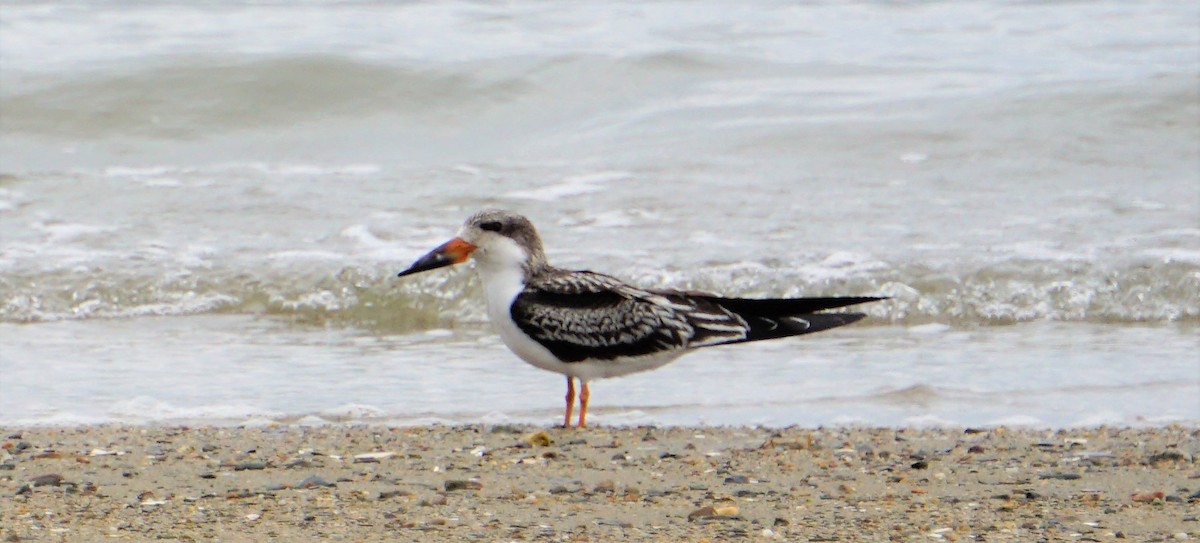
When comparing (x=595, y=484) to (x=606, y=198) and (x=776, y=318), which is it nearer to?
(x=776, y=318)

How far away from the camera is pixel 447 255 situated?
218 inches

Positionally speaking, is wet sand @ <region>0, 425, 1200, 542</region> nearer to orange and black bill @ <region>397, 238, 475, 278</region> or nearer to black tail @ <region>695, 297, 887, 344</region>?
black tail @ <region>695, 297, 887, 344</region>

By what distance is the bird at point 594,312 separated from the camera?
5422 millimetres

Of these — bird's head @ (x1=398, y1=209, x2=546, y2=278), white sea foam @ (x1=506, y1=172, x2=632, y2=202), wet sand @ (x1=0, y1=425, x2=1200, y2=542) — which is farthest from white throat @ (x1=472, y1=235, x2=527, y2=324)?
white sea foam @ (x1=506, y1=172, x2=632, y2=202)

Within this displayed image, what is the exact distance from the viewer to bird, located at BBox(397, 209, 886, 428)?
5422 millimetres

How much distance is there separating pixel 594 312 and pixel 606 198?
4622 mm

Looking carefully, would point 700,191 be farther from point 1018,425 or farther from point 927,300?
point 1018,425

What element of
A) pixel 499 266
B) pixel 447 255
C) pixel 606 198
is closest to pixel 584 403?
pixel 499 266

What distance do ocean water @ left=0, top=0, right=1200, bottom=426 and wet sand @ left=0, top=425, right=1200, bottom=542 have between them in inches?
28.2

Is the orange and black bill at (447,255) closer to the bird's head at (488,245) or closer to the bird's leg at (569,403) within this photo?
the bird's head at (488,245)

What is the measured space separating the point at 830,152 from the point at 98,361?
604 centimetres

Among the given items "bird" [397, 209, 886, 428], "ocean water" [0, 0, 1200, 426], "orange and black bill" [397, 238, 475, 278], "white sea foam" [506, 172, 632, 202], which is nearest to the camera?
"bird" [397, 209, 886, 428]

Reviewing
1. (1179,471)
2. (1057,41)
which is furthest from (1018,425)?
(1057,41)

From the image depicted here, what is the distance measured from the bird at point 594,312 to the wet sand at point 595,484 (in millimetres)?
Result: 331
